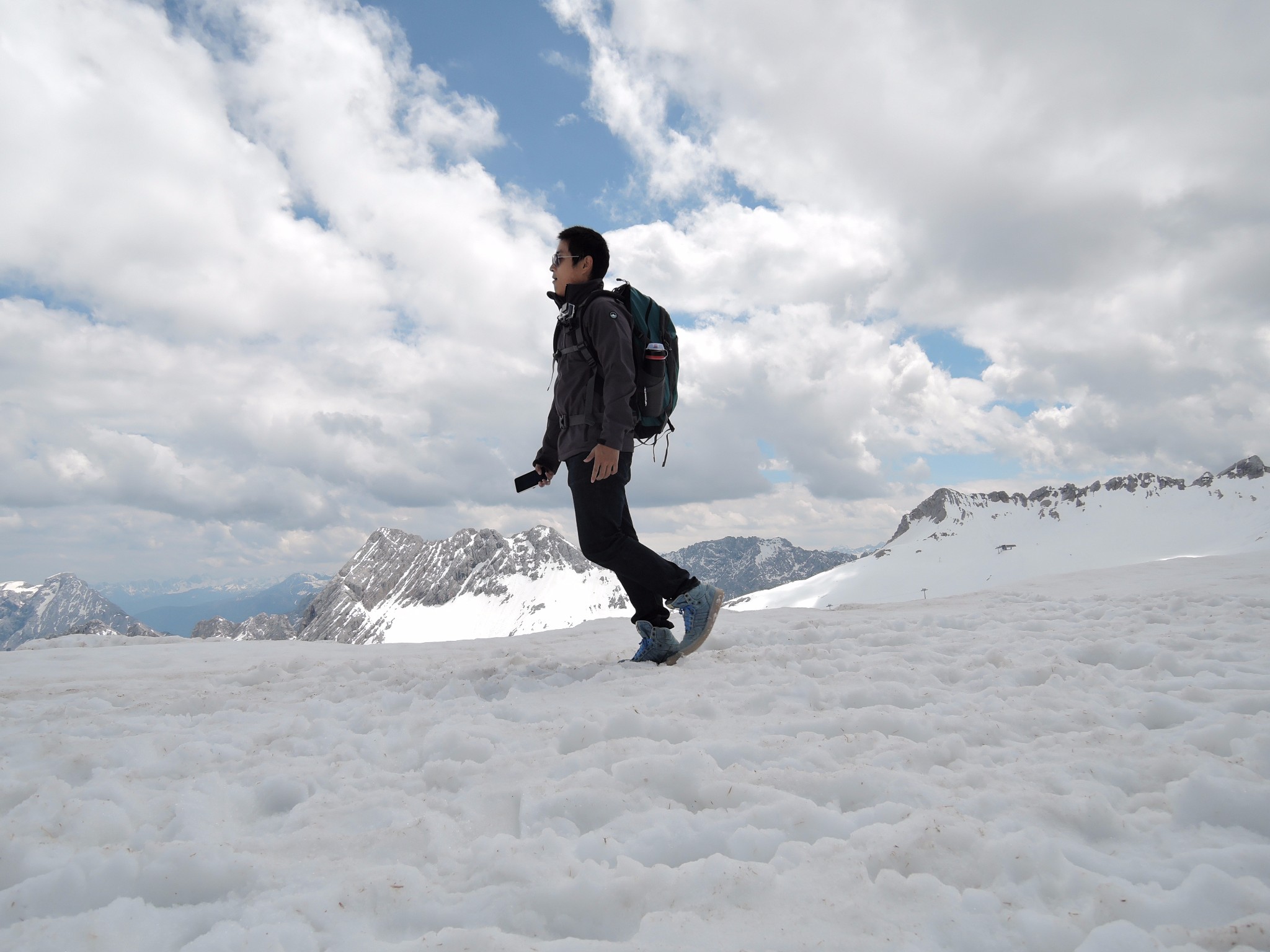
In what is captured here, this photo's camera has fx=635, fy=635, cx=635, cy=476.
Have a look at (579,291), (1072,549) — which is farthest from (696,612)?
(1072,549)

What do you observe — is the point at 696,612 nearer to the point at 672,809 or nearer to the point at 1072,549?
the point at 672,809

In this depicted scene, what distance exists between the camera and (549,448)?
21.4 feet

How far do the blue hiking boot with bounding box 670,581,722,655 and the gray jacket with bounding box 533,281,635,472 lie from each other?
1498mm

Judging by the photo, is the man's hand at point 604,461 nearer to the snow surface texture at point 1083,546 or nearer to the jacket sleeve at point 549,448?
the jacket sleeve at point 549,448

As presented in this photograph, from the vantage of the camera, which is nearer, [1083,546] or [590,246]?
[590,246]

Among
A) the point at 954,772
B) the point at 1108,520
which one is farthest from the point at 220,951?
the point at 1108,520

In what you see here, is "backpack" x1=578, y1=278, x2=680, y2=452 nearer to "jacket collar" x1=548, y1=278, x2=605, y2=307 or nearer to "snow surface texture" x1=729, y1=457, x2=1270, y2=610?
"jacket collar" x1=548, y1=278, x2=605, y2=307

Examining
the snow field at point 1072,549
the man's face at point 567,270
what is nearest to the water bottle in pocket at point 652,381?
the man's face at point 567,270

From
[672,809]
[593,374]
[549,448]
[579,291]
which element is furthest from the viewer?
[549,448]

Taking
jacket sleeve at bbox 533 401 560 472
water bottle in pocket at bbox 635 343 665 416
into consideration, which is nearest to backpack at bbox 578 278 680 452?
water bottle in pocket at bbox 635 343 665 416

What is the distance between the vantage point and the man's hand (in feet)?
17.4

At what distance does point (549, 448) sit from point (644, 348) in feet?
5.05

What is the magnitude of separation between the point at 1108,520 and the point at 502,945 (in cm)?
23957

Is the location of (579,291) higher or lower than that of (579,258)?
lower
